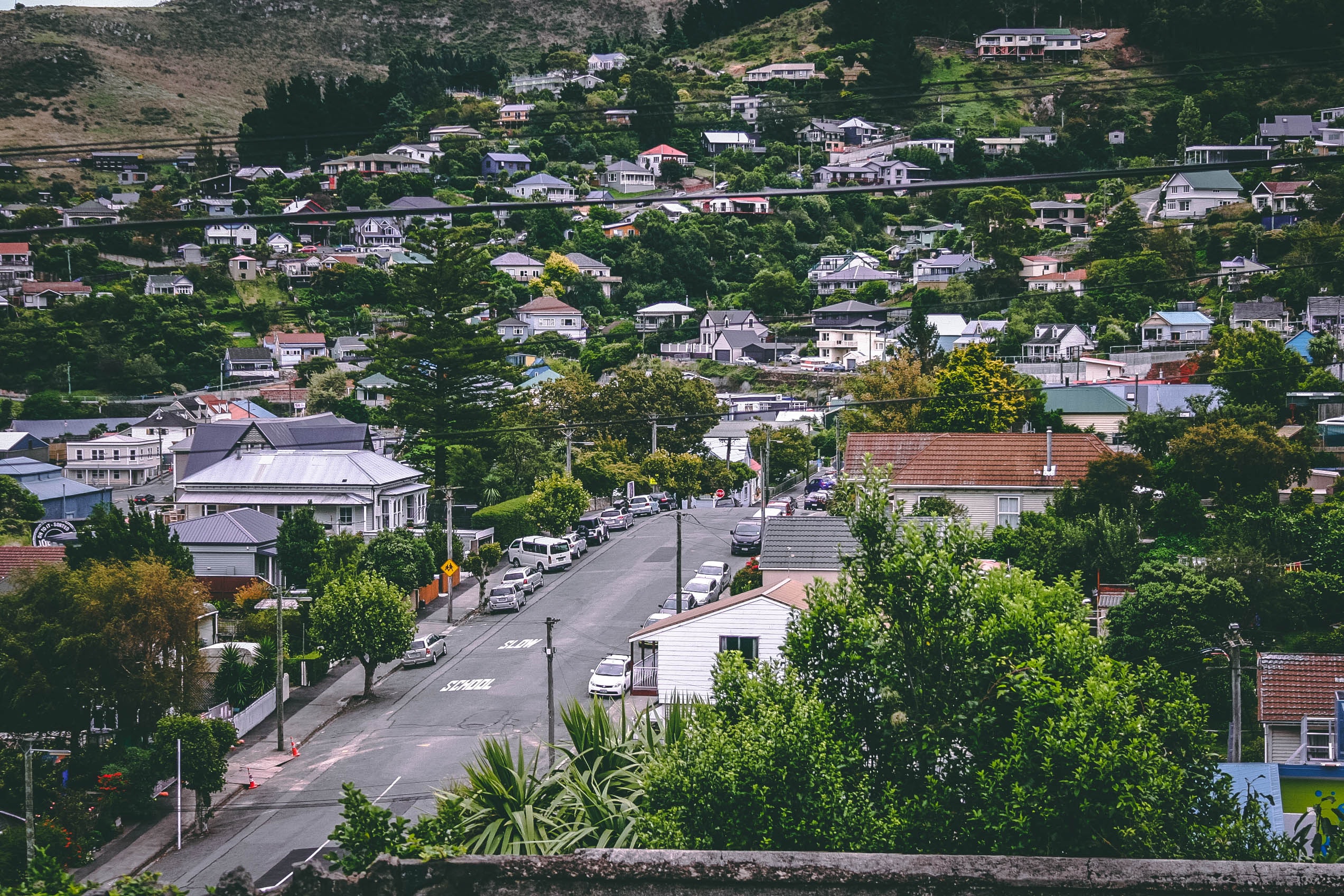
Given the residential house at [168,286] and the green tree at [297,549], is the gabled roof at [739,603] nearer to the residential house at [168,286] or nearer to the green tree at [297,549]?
the green tree at [297,549]

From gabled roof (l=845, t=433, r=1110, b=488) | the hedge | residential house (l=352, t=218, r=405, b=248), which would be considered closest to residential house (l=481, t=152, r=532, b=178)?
residential house (l=352, t=218, r=405, b=248)

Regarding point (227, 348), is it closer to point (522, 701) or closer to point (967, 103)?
point (522, 701)

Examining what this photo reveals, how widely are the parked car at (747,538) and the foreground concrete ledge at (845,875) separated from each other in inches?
1184

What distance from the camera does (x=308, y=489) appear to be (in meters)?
41.2

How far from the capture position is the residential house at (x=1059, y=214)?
102 meters

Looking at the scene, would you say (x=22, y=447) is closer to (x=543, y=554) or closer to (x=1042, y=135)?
(x=543, y=554)

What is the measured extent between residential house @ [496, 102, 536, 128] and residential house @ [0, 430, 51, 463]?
84281 mm

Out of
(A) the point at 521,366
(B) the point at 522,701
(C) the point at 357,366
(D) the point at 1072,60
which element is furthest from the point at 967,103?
→ (B) the point at 522,701

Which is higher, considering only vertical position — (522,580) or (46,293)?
(46,293)

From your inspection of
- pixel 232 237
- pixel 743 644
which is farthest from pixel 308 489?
pixel 232 237

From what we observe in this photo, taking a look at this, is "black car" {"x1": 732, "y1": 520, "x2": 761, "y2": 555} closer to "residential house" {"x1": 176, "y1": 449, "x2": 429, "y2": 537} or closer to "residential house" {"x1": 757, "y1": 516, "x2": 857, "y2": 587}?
"residential house" {"x1": 757, "y1": 516, "x2": 857, "y2": 587}

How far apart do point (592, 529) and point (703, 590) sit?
34.0 ft

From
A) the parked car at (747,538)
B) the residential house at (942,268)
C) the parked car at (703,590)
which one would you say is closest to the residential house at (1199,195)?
the residential house at (942,268)

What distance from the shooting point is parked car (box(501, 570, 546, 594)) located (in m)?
34.5
